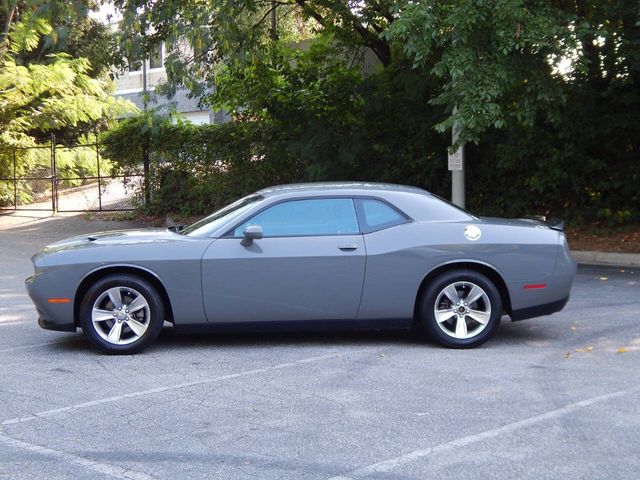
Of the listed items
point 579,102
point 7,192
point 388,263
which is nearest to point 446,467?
point 388,263

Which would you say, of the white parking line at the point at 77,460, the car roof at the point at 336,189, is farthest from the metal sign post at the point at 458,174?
the white parking line at the point at 77,460

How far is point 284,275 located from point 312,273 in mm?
243

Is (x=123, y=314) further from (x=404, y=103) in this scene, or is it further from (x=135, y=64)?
(x=404, y=103)

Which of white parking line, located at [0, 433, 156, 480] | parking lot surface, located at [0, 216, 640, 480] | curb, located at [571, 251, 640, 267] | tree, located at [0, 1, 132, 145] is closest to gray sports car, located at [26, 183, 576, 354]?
parking lot surface, located at [0, 216, 640, 480]

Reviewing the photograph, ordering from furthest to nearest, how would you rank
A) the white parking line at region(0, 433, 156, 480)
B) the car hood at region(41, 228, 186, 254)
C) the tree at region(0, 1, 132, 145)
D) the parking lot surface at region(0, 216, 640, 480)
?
1. the tree at region(0, 1, 132, 145)
2. the car hood at region(41, 228, 186, 254)
3. the parking lot surface at region(0, 216, 640, 480)
4. the white parking line at region(0, 433, 156, 480)

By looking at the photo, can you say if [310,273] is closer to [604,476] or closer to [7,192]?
[604,476]

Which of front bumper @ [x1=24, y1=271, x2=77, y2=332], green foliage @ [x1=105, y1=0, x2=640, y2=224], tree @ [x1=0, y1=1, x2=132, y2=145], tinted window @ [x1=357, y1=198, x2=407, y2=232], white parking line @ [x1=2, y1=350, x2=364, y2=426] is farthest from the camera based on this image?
tree @ [x1=0, y1=1, x2=132, y2=145]

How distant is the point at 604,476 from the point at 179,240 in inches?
163

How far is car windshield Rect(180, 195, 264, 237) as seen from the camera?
7.24 metres

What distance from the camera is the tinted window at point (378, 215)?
7.21m

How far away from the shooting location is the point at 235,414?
17.6 feet

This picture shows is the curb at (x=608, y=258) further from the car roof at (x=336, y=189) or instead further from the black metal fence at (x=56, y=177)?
the black metal fence at (x=56, y=177)

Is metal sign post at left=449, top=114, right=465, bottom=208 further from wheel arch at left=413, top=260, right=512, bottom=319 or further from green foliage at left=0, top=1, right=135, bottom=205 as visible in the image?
green foliage at left=0, top=1, right=135, bottom=205

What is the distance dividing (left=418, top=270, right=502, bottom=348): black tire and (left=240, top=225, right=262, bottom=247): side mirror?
1568mm
